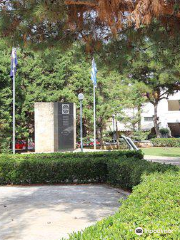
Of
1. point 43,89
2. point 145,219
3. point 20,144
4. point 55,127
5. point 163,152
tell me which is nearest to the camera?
point 145,219

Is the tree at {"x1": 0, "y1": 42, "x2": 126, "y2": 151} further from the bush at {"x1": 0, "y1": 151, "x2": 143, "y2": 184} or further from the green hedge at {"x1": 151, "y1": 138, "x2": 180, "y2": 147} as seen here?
the bush at {"x1": 0, "y1": 151, "x2": 143, "y2": 184}

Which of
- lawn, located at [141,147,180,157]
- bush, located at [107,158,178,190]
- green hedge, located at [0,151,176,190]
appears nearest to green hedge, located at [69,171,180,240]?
bush, located at [107,158,178,190]

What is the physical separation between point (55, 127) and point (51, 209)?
1437cm

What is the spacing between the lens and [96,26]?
7070 mm

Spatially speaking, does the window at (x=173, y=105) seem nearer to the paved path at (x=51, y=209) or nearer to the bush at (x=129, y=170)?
the bush at (x=129, y=170)

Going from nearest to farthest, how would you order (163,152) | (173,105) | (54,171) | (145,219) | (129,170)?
(145,219) → (129,170) → (54,171) → (163,152) → (173,105)

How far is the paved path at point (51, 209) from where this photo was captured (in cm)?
487

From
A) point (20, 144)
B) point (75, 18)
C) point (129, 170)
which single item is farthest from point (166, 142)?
point (75, 18)

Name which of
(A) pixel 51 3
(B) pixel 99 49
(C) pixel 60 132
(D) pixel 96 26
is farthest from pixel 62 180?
(C) pixel 60 132

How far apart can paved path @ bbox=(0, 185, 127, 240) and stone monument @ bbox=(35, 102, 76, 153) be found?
11050mm

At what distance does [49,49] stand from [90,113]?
19.4 metres

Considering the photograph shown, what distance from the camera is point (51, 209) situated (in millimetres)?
6324

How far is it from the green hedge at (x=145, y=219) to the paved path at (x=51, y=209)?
1.38 m

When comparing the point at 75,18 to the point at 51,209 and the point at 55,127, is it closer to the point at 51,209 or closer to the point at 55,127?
the point at 51,209
